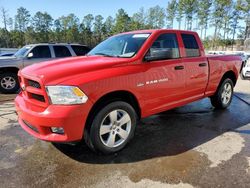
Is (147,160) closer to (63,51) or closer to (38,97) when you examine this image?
(38,97)

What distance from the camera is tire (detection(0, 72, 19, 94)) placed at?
28.6ft

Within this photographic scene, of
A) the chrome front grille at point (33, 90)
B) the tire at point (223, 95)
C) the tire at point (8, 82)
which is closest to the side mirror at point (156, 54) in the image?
the chrome front grille at point (33, 90)

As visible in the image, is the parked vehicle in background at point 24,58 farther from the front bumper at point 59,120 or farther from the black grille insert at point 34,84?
the front bumper at point 59,120

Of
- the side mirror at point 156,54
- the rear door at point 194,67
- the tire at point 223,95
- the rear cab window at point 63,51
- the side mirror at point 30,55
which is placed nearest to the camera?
the side mirror at point 156,54

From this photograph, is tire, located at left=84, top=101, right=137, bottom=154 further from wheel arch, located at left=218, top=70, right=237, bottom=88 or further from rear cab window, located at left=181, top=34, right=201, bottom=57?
wheel arch, located at left=218, top=70, right=237, bottom=88

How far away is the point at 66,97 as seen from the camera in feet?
10.0

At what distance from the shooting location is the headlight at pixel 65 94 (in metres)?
3.06

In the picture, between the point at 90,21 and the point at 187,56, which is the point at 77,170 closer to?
the point at 187,56

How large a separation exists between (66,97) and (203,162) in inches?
81.3

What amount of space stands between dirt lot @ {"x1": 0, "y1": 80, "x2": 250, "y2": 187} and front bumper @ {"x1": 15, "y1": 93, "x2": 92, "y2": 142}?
1.48 ft

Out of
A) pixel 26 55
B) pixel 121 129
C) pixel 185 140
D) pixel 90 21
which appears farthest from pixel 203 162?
pixel 90 21

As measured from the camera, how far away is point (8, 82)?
8805 mm

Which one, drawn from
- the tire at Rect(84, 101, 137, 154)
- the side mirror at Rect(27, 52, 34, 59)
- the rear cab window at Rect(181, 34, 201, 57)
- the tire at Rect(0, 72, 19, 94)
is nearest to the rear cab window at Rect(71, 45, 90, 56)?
the side mirror at Rect(27, 52, 34, 59)

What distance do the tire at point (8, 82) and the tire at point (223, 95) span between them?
6859 mm
